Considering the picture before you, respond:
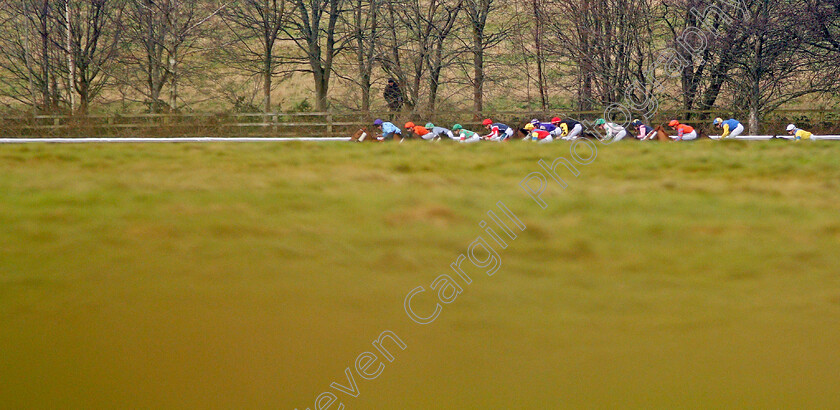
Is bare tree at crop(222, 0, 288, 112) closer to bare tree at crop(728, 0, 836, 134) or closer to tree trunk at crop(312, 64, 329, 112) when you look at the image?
tree trunk at crop(312, 64, 329, 112)

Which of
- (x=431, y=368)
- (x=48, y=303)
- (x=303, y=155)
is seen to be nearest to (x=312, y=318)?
(x=431, y=368)

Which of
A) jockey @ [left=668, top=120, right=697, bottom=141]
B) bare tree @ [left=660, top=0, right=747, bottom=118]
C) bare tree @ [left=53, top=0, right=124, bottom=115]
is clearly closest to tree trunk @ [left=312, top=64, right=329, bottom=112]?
bare tree @ [left=53, top=0, right=124, bottom=115]

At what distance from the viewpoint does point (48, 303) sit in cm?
266

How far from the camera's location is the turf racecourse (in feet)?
7.12

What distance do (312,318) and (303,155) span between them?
341 centimetres

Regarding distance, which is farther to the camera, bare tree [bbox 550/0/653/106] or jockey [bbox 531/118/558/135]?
bare tree [bbox 550/0/653/106]

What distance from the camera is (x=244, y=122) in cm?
2672

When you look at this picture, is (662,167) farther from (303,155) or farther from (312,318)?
(312,318)

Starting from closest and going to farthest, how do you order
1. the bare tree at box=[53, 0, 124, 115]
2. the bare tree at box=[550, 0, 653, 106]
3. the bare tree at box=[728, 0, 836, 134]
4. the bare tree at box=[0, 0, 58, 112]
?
the bare tree at box=[728, 0, 836, 134]
the bare tree at box=[550, 0, 653, 106]
the bare tree at box=[53, 0, 124, 115]
the bare tree at box=[0, 0, 58, 112]

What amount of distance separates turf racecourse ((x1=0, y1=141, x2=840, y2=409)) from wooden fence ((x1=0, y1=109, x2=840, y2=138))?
19908mm

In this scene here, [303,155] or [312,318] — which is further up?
[303,155]

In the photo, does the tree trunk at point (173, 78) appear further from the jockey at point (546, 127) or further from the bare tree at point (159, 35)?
the jockey at point (546, 127)

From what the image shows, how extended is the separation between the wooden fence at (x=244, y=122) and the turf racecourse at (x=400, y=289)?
65.3 ft

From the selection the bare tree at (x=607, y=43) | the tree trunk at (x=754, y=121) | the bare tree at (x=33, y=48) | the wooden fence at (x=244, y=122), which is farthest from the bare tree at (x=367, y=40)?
the tree trunk at (x=754, y=121)
